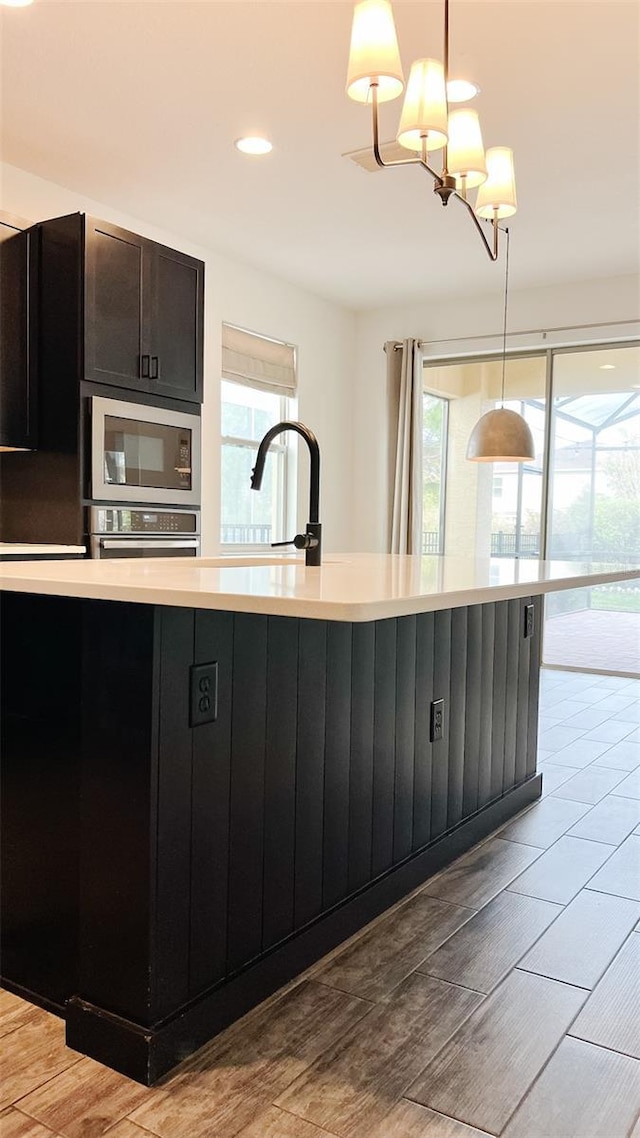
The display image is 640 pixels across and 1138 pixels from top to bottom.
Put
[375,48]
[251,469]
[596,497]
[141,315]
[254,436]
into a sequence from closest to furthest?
[375,48], [141,315], [251,469], [254,436], [596,497]

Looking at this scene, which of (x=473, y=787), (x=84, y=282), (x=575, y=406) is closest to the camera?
(x=473, y=787)

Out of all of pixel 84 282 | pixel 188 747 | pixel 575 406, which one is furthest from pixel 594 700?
pixel 188 747

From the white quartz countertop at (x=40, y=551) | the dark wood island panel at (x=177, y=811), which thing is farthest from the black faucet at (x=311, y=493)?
the white quartz countertop at (x=40, y=551)

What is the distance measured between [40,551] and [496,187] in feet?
6.95

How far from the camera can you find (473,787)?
2713mm

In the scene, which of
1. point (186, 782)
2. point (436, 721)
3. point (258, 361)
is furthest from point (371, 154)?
point (186, 782)

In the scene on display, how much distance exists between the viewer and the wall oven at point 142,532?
3.70 m

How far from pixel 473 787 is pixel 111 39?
2.84 metres

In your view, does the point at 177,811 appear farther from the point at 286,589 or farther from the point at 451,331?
the point at 451,331

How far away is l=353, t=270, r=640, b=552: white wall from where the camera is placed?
582 cm

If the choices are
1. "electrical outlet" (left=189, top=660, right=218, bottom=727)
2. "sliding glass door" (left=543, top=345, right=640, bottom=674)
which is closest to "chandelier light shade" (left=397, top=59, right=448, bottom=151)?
"electrical outlet" (left=189, top=660, right=218, bottom=727)

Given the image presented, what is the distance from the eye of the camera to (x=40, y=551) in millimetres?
3332

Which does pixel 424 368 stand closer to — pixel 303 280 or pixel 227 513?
pixel 303 280

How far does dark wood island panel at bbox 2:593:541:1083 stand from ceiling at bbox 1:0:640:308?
7.14 feet
